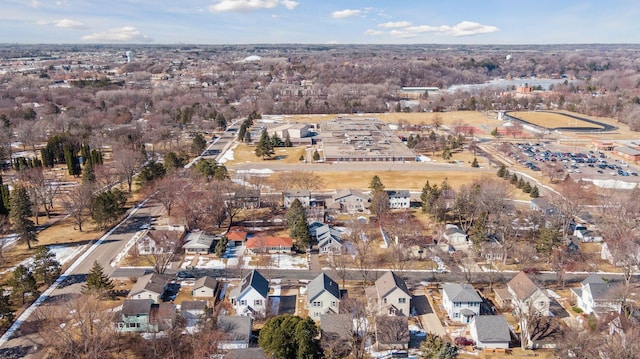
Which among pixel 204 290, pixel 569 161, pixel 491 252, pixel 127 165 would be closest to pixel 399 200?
pixel 491 252

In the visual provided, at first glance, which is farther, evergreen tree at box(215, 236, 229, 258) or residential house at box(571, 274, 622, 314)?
evergreen tree at box(215, 236, 229, 258)

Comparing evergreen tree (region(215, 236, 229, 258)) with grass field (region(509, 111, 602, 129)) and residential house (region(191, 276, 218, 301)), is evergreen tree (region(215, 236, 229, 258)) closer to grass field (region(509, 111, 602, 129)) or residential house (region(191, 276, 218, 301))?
residential house (region(191, 276, 218, 301))

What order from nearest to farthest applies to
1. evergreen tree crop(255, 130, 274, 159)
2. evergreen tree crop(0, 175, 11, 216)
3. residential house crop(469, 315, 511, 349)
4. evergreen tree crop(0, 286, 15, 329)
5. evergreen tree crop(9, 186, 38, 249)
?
residential house crop(469, 315, 511, 349) < evergreen tree crop(0, 286, 15, 329) < evergreen tree crop(9, 186, 38, 249) < evergreen tree crop(0, 175, 11, 216) < evergreen tree crop(255, 130, 274, 159)

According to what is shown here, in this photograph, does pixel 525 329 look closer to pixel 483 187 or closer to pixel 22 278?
pixel 483 187

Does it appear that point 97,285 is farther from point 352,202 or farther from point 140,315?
point 352,202

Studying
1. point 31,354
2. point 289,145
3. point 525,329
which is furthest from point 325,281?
point 289,145

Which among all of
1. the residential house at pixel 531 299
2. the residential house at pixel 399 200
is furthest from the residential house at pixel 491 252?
the residential house at pixel 399 200

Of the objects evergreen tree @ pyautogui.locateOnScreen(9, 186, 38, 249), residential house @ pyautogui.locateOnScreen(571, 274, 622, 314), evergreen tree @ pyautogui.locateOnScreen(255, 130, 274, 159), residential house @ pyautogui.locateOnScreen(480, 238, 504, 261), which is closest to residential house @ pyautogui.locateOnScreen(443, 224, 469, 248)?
residential house @ pyautogui.locateOnScreen(480, 238, 504, 261)
